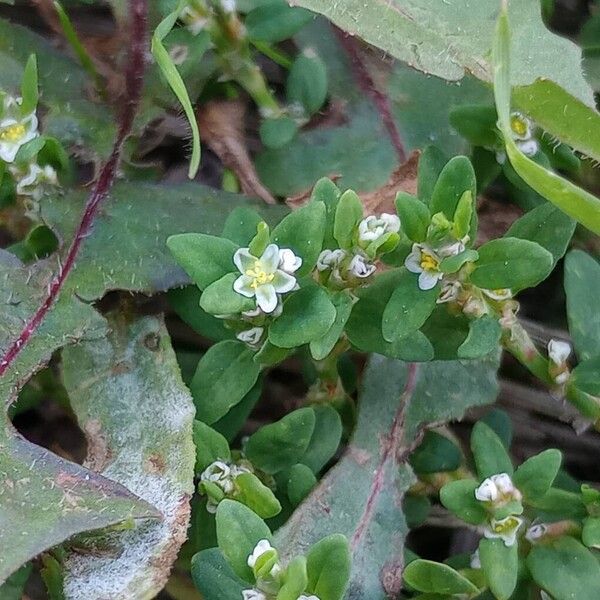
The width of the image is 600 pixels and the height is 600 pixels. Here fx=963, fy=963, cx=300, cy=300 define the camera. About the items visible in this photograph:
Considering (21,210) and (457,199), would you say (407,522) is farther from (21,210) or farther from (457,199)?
(21,210)

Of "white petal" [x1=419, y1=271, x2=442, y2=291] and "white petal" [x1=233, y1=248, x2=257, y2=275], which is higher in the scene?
"white petal" [x1=233, y1=248, x2=257, y2=275]

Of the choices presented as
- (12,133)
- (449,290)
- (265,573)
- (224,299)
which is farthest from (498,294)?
(12,133)

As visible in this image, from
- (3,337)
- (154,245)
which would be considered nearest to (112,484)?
(3,337)

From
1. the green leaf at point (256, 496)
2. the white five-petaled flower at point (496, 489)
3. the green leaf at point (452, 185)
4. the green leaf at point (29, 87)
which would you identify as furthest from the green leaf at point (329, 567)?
the green leaf at point (29, 87)

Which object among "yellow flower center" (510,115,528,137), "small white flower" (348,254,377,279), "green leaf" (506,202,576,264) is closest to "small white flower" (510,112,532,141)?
"yellow flower center" (510,115,528,137)

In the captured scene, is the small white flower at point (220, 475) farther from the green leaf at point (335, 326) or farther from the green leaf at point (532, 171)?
the green leaf at point (532, 171)

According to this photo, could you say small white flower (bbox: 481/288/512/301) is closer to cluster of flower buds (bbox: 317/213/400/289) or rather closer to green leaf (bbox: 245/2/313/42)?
cluster of flower buds (bbox: 317/213/400/289)
